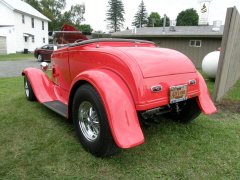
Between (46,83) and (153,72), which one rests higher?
(153,72)

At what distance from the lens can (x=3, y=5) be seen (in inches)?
977

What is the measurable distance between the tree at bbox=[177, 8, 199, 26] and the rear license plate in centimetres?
6043

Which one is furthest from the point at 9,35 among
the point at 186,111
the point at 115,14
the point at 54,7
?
the point at 115,14

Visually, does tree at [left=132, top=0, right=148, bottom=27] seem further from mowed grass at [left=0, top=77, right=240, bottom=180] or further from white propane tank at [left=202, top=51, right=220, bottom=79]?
mowed grass at [left=0, top=77, right=240, bottom=180]

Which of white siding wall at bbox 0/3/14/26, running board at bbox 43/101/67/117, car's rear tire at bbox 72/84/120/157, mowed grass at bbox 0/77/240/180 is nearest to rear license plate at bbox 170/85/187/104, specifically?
mowed grass at bbox 0/77/240/180

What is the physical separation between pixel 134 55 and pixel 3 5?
95.4ft

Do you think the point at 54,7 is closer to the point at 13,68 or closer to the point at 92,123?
the point at 13,68

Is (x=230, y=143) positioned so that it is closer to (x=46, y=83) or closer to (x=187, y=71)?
(x=187, y=71)

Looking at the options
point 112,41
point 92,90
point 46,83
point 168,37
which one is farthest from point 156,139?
point 168,37

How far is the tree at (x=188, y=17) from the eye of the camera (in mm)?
57469

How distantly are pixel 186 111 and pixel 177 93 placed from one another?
3.24ft

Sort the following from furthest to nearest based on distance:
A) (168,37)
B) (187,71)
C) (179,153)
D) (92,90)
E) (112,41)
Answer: (168,37) → (112,41) → (187,71) → (179,153) → (92,90)

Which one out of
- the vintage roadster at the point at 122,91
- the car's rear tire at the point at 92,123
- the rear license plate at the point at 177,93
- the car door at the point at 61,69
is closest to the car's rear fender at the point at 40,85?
the car door at the point at 61,69

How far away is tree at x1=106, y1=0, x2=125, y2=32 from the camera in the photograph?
57.5m
